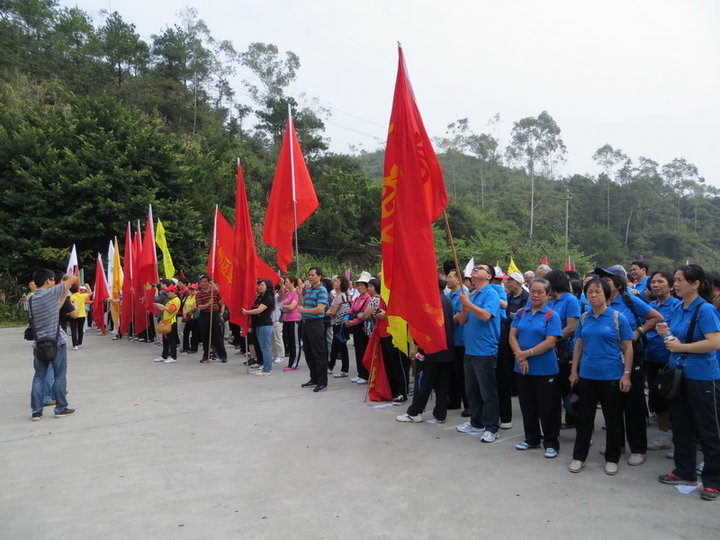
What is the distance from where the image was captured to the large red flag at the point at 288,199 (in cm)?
863

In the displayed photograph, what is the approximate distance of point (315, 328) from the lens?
25.3ft

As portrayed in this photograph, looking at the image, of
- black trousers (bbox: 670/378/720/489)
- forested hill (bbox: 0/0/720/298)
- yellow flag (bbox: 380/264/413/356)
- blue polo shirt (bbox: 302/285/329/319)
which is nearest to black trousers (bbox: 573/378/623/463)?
black trousers (bbox: 670/378/720/489)

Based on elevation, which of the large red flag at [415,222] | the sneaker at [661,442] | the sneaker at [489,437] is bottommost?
the sneaker at [661,442]

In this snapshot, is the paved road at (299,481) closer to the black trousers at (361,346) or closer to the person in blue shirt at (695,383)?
the person in blue shirt at (695,383)

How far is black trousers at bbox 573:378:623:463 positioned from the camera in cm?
439

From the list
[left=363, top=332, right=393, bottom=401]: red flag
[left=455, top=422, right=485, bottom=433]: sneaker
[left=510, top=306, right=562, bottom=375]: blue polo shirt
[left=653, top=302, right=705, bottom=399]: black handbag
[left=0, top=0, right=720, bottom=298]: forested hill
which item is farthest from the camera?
[left=0, top=0, right=720, bottom=298]: forested hill

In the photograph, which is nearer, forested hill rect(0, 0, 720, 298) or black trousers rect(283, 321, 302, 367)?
black trousers rect(283, 321, 302, 367)

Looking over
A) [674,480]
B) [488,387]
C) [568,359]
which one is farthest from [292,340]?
[674,480]

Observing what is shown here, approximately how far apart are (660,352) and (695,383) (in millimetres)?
1400

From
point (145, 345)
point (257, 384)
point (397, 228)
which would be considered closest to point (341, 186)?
point (145, 345)

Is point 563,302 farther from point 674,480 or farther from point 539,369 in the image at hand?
point 674,480

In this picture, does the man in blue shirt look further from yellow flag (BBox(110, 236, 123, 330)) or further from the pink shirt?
yellow flag (BBox(110, 236, 123, 330))

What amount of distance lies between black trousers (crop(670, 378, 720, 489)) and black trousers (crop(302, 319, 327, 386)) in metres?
4.76

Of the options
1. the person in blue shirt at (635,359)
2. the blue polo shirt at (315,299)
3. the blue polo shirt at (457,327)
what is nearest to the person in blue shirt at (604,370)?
the person in blue shirt at (635,359)
